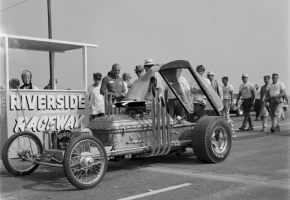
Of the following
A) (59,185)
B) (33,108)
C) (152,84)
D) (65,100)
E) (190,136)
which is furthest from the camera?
(65,100)

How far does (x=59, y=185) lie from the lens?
5.93 meters

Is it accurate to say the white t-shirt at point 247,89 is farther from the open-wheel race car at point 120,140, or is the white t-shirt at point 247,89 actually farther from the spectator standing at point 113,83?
the open-wheel race car at point 120,140

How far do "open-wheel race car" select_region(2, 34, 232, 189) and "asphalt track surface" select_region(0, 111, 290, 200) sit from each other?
10.2 inches

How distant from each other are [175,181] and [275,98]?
794 centimetres

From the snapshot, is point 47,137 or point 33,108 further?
point 33,108

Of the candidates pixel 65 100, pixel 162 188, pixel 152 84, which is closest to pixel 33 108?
pixel 65 100

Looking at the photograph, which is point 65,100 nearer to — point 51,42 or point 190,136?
point 51,42

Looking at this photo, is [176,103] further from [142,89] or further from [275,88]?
[275,88]

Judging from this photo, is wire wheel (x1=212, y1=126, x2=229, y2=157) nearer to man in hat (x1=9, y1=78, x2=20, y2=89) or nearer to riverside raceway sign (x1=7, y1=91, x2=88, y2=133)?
riverside raceway sign (x1=7, y1=91, x2=88, y2=133)

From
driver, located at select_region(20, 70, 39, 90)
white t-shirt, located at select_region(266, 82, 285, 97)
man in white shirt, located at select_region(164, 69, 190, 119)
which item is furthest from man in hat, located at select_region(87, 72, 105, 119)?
white t-shirt, located at select_region(266, 82, 285, 97)

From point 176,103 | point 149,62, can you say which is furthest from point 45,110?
point 176,103

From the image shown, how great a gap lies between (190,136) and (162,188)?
2.46 meters

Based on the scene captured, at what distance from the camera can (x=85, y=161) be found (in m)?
5.71

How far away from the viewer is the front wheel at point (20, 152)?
21.2ft
